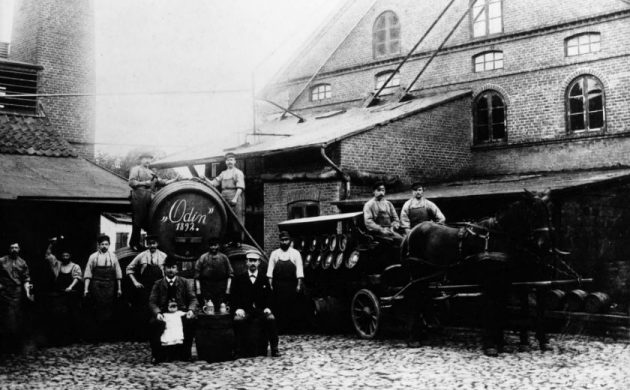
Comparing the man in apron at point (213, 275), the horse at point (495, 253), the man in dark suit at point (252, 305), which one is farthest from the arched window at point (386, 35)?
the man in dark suit at point (252, 305)

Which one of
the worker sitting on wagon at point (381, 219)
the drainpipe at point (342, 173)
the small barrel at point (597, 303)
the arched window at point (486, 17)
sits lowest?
the small barrel at point (597, 303)

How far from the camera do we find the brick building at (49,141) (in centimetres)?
1267

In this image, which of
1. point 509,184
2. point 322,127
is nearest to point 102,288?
point 509,184

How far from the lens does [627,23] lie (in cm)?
1739

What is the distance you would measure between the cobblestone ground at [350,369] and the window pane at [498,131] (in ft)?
34.4

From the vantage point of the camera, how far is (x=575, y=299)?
11133 mm

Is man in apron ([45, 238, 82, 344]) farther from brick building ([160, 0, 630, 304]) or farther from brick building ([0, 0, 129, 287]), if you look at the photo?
brick building ([160, 0, 630, 304])

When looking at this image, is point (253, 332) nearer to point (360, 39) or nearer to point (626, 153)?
point (626, 153)

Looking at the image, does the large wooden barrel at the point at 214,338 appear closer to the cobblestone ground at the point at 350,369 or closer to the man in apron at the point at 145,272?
the cobblestone ground at the point at 350,369

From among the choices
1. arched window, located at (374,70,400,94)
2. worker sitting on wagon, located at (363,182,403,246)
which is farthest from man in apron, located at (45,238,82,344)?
arched window, located at (374,70,400,94)

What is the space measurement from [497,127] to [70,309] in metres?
13.8

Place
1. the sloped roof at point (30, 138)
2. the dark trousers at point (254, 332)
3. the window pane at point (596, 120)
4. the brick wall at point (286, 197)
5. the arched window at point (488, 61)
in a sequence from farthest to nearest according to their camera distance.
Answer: the arched window at point (488, 61)
the window pane at point (596, 120)
the brick wall at point (286, 197)
the sloped roof at point (30, 138)
the dark trousers at point (254, 332)

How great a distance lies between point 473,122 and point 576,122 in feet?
10.4

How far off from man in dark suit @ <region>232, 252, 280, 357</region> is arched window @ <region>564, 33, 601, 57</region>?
520 inches
